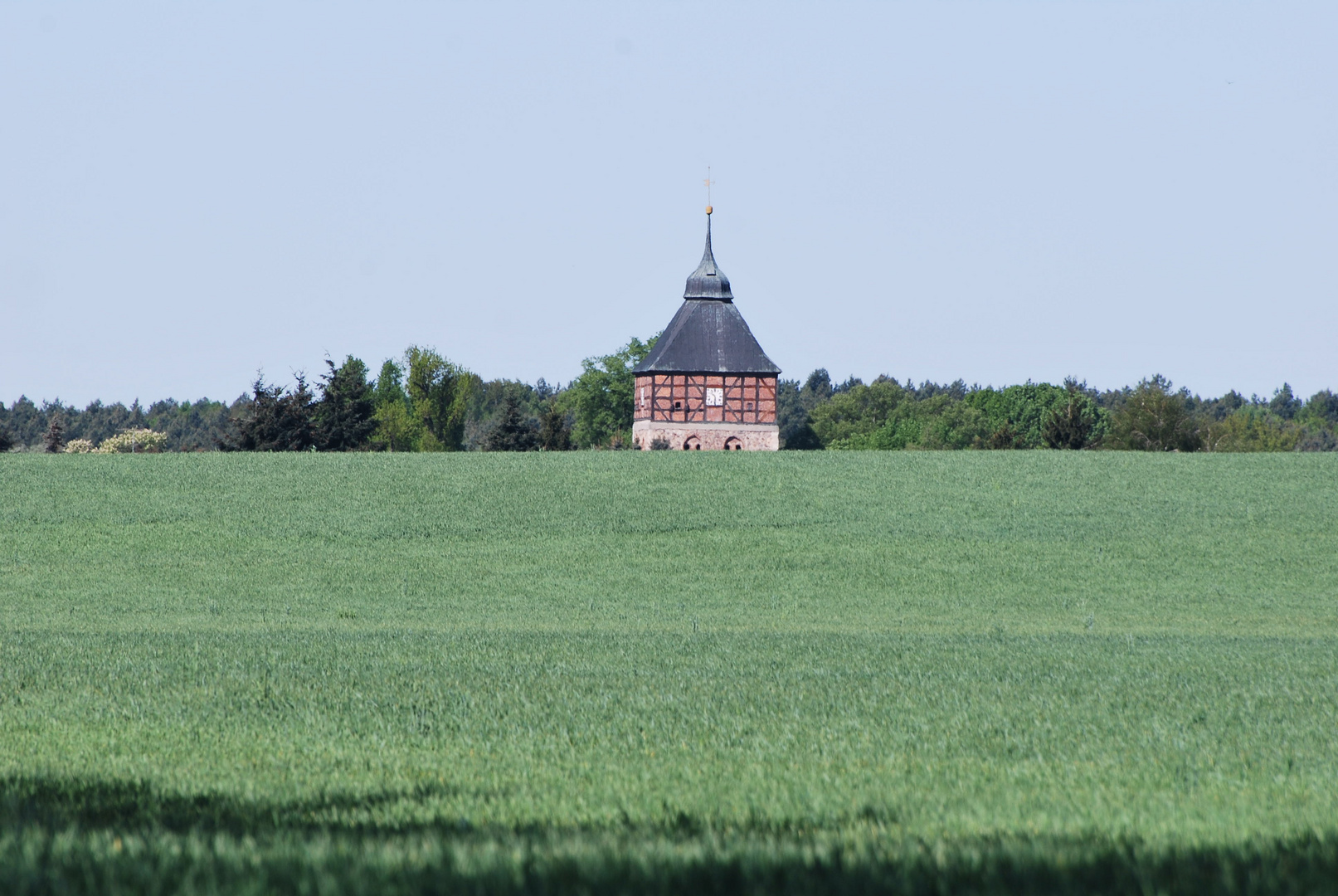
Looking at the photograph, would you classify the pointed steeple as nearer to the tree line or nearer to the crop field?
the tree line

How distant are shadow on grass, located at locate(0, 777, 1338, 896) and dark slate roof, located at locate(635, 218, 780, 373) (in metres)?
79.2

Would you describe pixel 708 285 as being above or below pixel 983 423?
above

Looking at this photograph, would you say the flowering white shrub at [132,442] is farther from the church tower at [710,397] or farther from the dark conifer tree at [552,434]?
the church tower at [710,397]

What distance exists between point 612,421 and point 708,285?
27.9 meters

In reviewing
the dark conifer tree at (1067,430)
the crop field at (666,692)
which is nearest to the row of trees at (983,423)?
the dark conifer tree at (1067,430)

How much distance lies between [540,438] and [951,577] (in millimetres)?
55685

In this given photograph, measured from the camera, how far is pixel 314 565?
35.2 meters

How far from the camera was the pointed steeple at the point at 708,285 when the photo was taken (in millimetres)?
88875

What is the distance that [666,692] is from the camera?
525 inches

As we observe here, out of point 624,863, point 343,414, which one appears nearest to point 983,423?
point 343,414

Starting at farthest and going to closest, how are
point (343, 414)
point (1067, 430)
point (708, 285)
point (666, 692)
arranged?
point (708, 285), point (343, 414), point (1067, 430), point (666, 692)

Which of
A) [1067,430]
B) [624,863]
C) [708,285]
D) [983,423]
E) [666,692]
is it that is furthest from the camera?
[983,423]

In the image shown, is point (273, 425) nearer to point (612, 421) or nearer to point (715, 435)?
point (715, 435)

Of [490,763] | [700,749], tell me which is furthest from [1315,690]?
[490,763]
